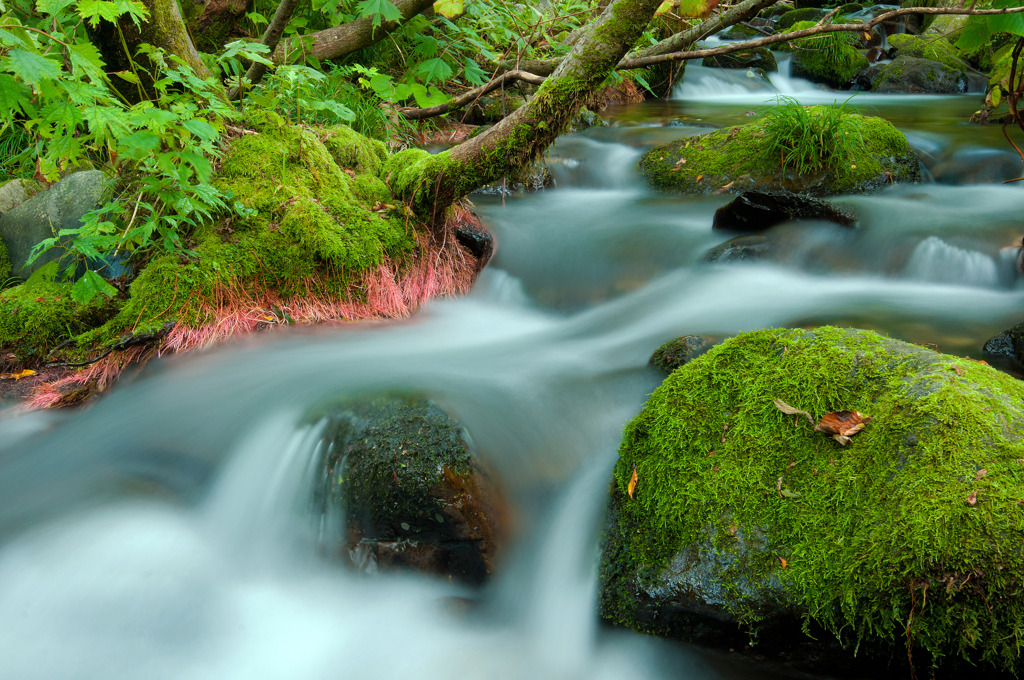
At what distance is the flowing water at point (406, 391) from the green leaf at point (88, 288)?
1.51 feet

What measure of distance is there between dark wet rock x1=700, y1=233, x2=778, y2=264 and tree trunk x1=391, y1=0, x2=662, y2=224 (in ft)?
5.17

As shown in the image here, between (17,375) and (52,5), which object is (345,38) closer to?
(52,5)

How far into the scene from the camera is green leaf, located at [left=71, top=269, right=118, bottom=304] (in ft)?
10.0

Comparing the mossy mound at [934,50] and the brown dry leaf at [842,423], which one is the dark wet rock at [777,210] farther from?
the mossy mound at [934,50]

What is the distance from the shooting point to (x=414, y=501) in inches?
96.5

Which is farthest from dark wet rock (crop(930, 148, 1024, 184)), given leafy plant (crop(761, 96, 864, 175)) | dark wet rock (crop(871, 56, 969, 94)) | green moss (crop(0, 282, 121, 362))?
green moss (crop(0, 282, 121, 362))

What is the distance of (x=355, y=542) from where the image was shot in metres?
2.53

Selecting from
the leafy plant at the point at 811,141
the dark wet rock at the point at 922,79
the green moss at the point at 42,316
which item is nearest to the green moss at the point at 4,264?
the green moss at the point at 42,316

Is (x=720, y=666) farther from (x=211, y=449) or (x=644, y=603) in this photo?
(x=211, y=449)

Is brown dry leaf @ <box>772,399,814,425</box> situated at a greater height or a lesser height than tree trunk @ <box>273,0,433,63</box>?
lesser

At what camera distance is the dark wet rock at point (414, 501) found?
2455 millimetres

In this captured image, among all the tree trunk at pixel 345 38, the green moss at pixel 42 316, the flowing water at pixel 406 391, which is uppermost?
the tree trunk at pixel 345 38

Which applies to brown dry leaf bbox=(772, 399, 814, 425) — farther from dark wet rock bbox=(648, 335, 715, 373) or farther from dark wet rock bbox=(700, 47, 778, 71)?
dark wet rock bbox=(700, 47, 778, 71)

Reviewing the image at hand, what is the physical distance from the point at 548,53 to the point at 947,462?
252 inches
